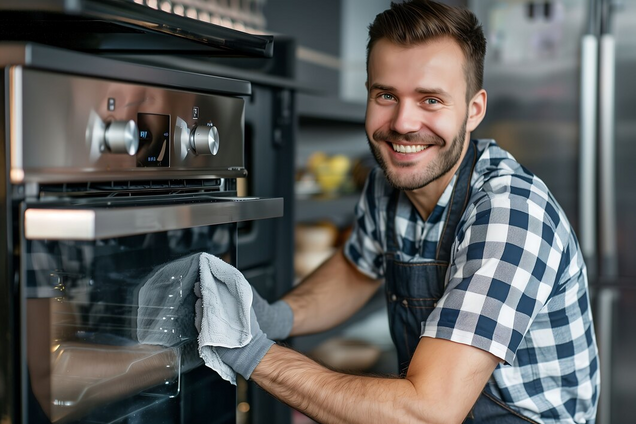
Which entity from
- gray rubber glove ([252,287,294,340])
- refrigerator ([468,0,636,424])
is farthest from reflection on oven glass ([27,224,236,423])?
refrigerator ([468,0,636,424])

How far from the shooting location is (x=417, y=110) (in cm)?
131

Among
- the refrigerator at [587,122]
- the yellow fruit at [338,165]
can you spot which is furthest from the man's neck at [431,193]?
the refrigerator at [587,122]

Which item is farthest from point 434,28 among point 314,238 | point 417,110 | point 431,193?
point 314,238

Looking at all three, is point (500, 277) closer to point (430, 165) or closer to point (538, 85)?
point (430, 165)

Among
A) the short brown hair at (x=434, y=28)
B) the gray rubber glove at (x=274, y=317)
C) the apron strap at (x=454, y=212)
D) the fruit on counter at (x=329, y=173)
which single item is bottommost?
→ the gray rubber glove at (x=274, y=317)

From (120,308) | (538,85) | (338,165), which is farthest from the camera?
(538,85)

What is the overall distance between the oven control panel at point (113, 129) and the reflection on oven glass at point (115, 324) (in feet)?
0.25

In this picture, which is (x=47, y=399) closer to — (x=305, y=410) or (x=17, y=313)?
(x=17, y=313)

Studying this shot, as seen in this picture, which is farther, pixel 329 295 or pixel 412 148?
pixel 329 295

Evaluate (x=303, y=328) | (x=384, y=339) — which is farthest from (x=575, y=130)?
(x=303, y=328)

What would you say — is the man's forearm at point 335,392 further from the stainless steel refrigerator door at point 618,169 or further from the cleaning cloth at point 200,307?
the stainless steel refrigerator door at point 618,169

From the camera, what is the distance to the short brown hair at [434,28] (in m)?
1.29

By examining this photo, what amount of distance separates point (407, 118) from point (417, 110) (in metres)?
0.03

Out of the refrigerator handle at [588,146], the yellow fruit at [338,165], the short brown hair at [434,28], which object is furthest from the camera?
the refrigerator handle at [588,146]
